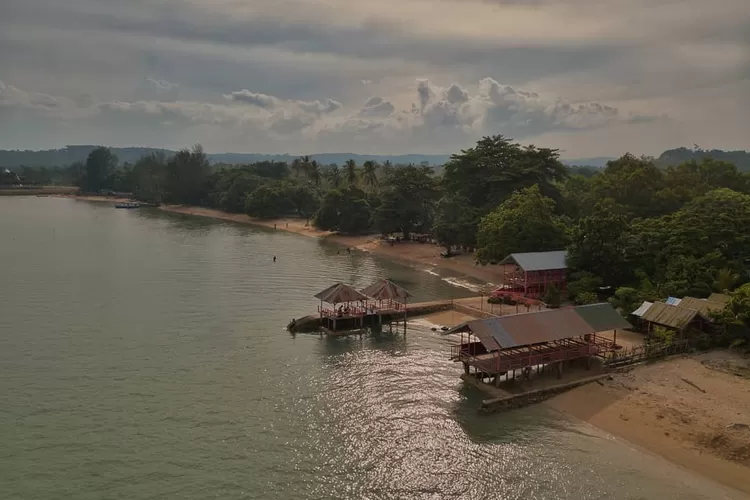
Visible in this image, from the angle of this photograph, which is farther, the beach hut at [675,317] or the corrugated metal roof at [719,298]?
the corrugated metal roof at [719,298]

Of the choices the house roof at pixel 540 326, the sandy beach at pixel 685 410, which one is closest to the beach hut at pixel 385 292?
the house roof at pixel 540 326

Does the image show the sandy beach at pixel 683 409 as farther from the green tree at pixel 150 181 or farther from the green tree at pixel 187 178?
the green tree at pixel 150 181

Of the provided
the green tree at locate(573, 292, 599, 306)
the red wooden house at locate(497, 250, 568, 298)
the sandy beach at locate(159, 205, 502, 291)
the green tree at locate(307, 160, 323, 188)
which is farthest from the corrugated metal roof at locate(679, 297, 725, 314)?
the green tree at locate(307, 160, 323, 188)

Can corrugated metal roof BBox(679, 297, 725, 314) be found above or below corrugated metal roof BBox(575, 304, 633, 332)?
above

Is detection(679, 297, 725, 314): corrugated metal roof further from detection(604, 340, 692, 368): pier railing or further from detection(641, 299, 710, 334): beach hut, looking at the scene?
detection(604, 340, 692, 368): pier railing

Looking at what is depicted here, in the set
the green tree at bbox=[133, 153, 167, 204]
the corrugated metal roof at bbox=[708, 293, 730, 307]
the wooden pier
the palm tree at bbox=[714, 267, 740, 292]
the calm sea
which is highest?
the green tree at bbox=[133, 153, 167, 204]
